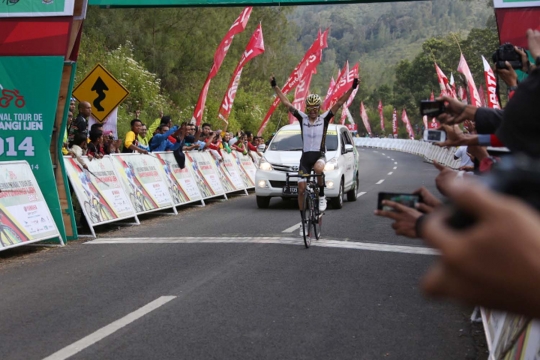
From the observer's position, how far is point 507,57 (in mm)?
4145

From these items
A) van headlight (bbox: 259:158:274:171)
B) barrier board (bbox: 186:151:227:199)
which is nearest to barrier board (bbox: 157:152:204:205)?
barrier board (bbox: 186:151:227:199)

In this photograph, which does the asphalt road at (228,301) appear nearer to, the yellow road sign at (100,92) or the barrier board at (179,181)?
the barrier board at (179,181)

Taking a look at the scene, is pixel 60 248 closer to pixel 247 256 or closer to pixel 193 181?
pixel 247 256

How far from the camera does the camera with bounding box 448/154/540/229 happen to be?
120 centimetres

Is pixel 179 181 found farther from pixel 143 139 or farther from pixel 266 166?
pixel 266 166

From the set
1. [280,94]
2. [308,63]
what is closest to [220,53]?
[308,63]

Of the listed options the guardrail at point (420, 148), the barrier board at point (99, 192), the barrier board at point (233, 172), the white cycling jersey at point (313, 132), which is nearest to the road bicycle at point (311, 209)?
the white cycling jersey at point (313, 132)

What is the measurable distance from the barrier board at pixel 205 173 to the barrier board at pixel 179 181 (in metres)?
0.46

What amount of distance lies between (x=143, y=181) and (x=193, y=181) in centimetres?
298

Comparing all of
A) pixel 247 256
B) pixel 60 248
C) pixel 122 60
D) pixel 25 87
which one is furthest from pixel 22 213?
pixel 122 60

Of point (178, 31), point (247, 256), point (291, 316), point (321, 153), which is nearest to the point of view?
point (291, 316)

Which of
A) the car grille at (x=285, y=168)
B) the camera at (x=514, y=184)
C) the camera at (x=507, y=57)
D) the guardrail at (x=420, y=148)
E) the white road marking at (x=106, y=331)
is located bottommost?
the guardrail at (x=420, y=148)

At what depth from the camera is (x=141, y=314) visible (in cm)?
661

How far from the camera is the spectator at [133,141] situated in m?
15.4
